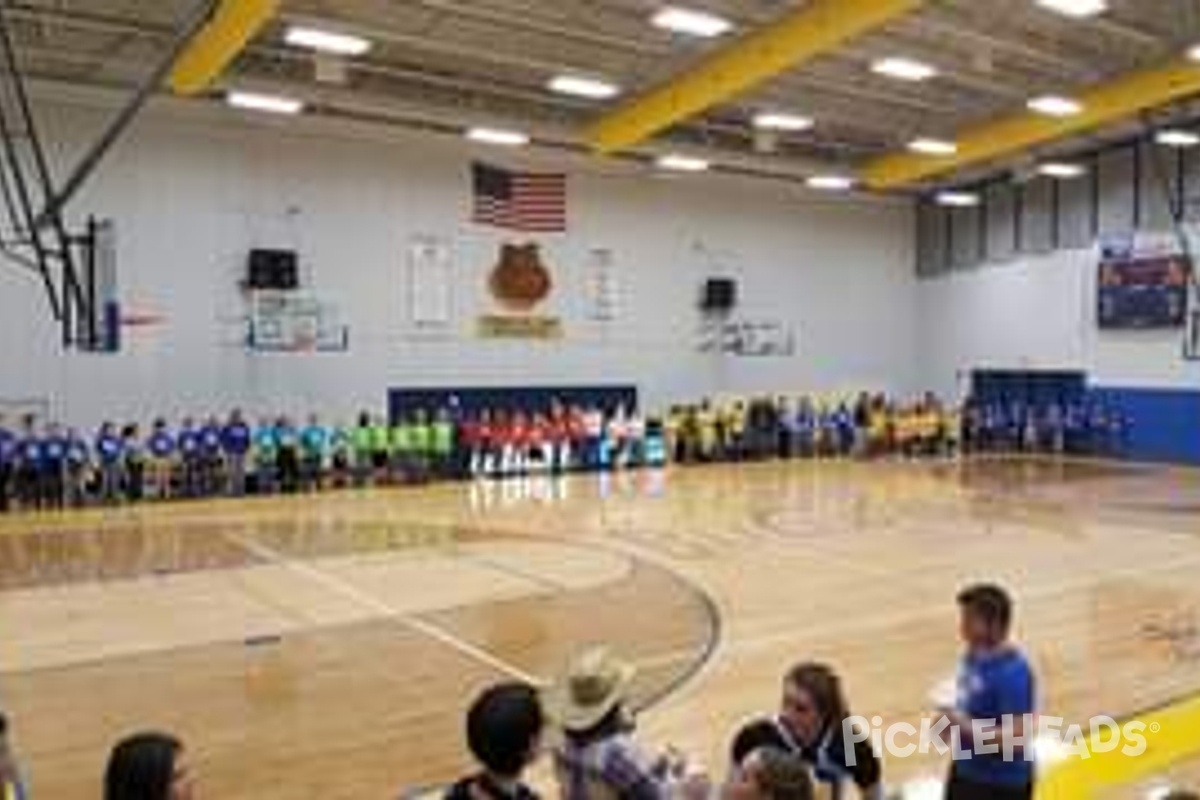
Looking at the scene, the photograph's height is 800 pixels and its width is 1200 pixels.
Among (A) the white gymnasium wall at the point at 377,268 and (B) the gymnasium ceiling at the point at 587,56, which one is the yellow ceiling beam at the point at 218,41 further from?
(A) the white gymnasium wall at the point at 377,268

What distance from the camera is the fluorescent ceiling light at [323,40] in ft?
46.8

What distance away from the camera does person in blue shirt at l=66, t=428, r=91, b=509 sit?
15.1 meters

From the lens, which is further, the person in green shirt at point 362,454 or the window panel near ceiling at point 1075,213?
the window panel near ceiling at point 1075,213

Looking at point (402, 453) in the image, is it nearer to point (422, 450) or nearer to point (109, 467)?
point (422, 450)

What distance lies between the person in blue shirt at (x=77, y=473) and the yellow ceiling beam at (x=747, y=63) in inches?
376

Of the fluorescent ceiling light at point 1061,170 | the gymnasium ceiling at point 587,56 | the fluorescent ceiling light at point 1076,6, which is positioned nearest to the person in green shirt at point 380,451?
the gymnasium ceiling at point 587,56

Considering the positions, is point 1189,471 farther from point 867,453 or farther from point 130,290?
point 130,290

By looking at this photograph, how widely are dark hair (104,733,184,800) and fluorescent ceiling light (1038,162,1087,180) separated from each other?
2231 cm

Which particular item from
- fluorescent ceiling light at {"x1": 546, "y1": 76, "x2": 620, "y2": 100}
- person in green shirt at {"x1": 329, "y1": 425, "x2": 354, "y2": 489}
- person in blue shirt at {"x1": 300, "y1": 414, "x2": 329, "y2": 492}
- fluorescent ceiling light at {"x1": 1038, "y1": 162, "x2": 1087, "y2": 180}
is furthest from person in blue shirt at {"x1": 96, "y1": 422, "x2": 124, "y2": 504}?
fluorescent ceiling light at {"x1": 1038, "y1": 162, "x2": 1087, "y2": 180}

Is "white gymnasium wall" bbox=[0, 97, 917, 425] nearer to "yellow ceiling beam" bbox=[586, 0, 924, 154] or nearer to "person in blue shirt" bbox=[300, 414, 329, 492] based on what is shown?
"person in blue shirt" bbox=[300, 414, 329, 492]

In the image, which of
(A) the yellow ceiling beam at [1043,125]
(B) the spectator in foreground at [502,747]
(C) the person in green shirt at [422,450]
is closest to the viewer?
(B) the spectator in foreground at [502,747]

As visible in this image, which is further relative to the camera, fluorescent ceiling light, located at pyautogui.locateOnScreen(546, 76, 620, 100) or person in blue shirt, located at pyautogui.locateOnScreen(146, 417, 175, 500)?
fluorescent ceiling light, located at pyautogui.locateOnScreen(546, 76, 620, 100)

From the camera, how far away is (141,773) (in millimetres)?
2354

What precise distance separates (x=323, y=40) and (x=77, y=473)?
6581mm
